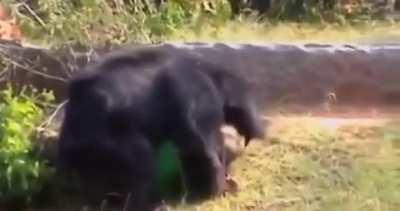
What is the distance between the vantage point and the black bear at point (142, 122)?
512cm

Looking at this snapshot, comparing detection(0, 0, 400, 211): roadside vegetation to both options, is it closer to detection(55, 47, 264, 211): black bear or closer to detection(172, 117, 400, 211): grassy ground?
detection(172, 117, 400, 211): grassy ground

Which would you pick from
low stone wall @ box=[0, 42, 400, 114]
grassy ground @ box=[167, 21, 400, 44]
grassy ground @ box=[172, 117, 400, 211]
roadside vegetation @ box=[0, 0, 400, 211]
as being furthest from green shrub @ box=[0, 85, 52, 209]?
grassy ground @ box=[167, 21, 400, 44]

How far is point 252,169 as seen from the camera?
5.69 meters

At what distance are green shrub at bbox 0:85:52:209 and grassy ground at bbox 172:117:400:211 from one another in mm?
729

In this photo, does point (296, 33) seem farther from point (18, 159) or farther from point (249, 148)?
point (18, 159)

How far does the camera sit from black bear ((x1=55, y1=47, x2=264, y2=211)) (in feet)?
16.8

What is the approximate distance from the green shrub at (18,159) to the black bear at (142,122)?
216 mm

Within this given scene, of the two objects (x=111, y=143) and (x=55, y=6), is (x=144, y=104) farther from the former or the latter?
(x=55, y=6)

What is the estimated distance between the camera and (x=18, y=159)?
5.40 meters

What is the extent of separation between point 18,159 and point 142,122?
26.1 inches

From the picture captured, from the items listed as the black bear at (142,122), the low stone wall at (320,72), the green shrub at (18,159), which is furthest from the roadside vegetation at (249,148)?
the low stone wall at (320,72)

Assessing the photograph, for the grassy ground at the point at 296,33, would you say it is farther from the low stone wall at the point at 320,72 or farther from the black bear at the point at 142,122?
the black bear at the point at 142,122

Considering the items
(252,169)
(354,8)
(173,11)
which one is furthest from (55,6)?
(354,8)

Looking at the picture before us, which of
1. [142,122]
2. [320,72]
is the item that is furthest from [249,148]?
[320,72]
